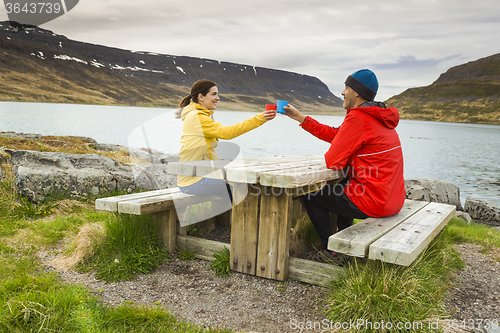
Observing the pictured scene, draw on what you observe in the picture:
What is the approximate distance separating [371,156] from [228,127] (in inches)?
52.3

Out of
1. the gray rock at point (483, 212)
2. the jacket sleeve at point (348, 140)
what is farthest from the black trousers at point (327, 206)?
the gray rock at point (483, 212)

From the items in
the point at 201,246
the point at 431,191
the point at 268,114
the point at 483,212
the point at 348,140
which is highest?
the point at 268,114

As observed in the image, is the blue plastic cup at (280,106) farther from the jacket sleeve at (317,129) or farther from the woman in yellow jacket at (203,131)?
the jacket sleeve at (317,129)

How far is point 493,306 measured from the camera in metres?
2.98

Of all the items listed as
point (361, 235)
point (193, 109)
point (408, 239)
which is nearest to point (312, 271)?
point (361, 235)

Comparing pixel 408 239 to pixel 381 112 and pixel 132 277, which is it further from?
pixel 132 277

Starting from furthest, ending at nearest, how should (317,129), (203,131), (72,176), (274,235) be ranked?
(72,176) < (317,129) < (203,131) < (274,235)

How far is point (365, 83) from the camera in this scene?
3.13m

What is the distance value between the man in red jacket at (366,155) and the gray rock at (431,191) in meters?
5.76

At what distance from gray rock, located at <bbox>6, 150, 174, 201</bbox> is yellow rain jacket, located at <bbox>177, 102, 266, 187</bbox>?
2501mm

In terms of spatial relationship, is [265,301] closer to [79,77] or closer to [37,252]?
[37,252]

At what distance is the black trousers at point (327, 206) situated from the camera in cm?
315

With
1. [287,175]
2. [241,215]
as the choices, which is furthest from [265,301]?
[287,175]

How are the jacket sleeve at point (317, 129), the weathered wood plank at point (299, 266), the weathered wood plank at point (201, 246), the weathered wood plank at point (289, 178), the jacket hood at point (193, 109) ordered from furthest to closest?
the jacket sleeve at point (317, 129) < the weathered wood plank at point (201, 246) < the jacket hood at point (193, 109) < the weathered wood plank at point (299, 266) < the weathered wood plank at point (289, 178)
